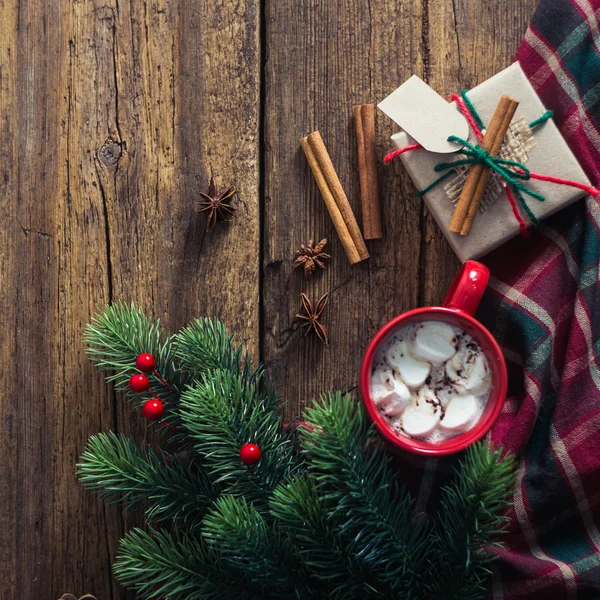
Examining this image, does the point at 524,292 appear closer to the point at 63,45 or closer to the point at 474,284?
the point at 474,284

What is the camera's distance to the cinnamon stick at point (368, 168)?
1158 millimetres

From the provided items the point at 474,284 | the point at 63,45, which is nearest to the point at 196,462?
the point at 474,284

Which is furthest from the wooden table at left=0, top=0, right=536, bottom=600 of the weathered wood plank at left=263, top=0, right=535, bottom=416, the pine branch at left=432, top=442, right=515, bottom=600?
the pine branch at left=432, top=442, right=515, bottom=600

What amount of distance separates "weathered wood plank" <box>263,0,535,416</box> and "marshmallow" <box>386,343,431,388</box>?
0.45 ft

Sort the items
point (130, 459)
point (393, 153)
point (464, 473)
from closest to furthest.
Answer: point (464, 473) → point (130, 459) → point (393, 153)

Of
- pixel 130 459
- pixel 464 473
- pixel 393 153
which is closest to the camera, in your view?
pixel 464 473

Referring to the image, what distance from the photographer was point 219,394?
0.92 metres

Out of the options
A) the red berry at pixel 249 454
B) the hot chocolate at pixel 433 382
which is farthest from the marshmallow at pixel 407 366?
the red berry at pixel 249 454

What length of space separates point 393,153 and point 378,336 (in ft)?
1.01

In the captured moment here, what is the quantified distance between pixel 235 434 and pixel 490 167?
579mm

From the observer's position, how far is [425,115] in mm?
1101

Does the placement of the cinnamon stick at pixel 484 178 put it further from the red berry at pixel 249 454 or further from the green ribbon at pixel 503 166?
the red berry at pixel 249 454

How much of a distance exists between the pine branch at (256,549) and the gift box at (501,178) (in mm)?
536

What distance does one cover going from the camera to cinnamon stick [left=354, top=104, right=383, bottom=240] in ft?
3.80
